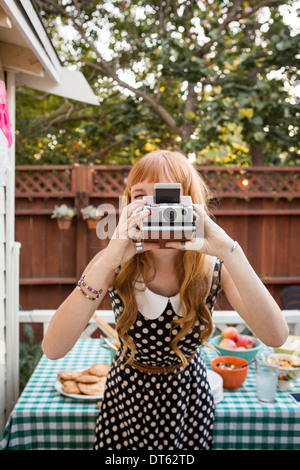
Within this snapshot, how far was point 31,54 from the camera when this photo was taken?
1.96 meters

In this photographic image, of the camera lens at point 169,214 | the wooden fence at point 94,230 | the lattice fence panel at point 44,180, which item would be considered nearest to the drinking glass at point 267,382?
the camera lens at point 169,214

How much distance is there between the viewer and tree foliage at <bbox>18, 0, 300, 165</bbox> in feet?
14.7

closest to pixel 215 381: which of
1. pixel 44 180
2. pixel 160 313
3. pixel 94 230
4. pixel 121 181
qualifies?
pixel 160 313

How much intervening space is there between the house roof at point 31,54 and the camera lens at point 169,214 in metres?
0.80

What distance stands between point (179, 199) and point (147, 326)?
40 cm

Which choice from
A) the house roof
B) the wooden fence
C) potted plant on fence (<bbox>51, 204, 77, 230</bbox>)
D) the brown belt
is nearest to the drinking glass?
the brown belt

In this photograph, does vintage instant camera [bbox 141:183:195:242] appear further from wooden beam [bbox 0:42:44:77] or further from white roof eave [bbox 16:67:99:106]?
white roof eave [bbox 16:67:99:106]

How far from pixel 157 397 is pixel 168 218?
23.4 inches

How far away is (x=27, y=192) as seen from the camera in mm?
4555

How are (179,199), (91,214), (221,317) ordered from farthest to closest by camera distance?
(91,214) → (221,317) → (179,199)

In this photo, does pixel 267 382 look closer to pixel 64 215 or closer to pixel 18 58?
pixel 18 58

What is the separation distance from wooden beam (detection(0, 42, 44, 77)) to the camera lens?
127 centimetres

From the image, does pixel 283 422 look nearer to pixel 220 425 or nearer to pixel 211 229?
pixel 220 425
